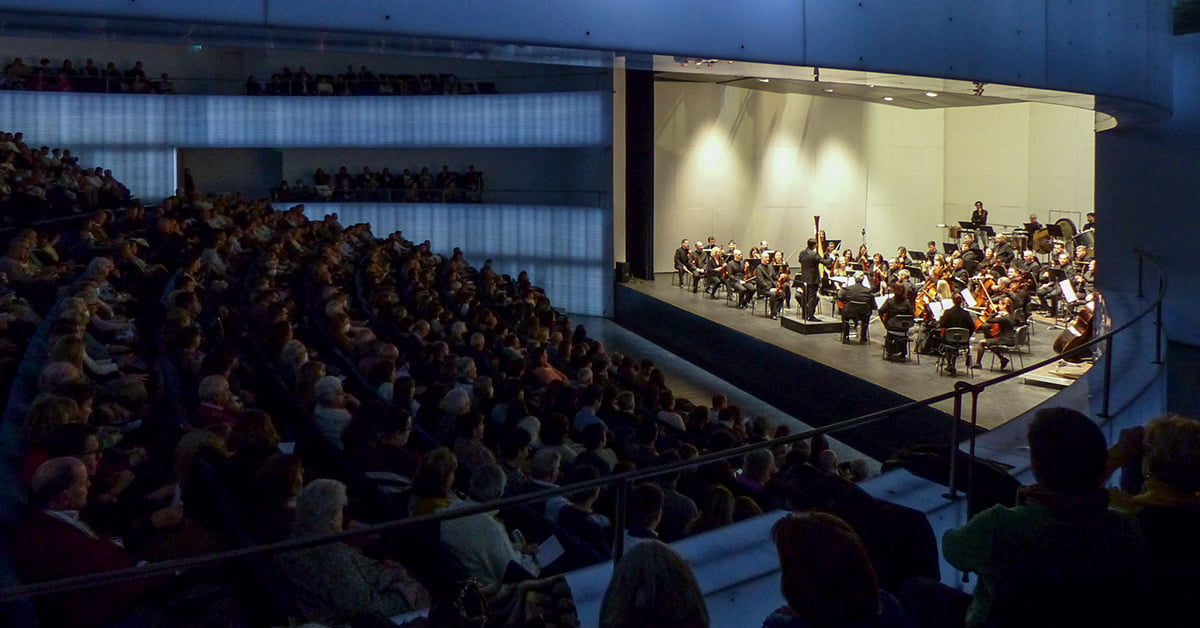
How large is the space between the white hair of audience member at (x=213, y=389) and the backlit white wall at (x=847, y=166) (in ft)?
60.4

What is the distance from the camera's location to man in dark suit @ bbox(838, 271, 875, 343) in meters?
15.2

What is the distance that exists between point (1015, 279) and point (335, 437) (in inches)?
474

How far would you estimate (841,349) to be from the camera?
15.0 metres

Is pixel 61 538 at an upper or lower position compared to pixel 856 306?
lower

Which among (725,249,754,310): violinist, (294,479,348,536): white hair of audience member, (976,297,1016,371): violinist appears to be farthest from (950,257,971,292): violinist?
(294,479,348,536): white hair of audience member

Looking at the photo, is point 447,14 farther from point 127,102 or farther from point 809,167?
point 809,167

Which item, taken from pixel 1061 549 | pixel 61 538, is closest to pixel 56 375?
pixel 61 538

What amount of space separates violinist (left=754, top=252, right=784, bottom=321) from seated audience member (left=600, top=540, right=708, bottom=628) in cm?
1544

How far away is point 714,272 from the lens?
63.6ft

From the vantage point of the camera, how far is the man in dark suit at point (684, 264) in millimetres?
20433

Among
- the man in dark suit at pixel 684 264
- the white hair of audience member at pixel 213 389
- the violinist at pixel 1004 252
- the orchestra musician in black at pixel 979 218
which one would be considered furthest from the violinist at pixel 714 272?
the white hair of audience member at pixel 213 389

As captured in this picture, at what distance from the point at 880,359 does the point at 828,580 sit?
12.7 m

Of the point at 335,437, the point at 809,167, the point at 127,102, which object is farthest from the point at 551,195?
the point at 335,437

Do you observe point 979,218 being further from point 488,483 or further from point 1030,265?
point 488,483
